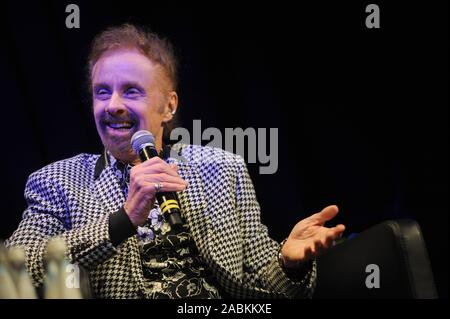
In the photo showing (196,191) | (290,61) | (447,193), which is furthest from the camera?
(447,193)

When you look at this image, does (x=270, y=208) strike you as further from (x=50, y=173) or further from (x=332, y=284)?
(x=50, y=173)

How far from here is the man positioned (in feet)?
5.05

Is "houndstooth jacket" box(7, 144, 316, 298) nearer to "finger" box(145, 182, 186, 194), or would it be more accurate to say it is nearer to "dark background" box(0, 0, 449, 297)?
"finger" box(145, 182, 186, 194)

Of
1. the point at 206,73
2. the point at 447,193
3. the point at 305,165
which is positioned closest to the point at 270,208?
the point at 305,165

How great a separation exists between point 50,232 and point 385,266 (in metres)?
0.90

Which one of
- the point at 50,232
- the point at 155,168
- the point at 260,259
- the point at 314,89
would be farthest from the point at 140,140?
the point at 314,89

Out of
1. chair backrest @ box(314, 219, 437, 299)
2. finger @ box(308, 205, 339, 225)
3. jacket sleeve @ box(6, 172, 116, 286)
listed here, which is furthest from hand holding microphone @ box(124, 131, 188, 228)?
chair backrest @ box(314, 219, 437, 299)

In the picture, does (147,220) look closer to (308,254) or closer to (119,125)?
(119,125)

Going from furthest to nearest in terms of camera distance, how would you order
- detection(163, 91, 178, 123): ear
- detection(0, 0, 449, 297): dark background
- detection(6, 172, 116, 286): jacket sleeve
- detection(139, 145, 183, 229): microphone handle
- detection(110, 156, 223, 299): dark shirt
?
detection(0, 0, 449, 297): dark background
detection(163, 91, 178, 123): ear
detection(110, 156, 223, 299): dark shirt
detection(6, 172, 116, 286): jacket sleeve
detection(139, 145, 183, 229): microphone handle

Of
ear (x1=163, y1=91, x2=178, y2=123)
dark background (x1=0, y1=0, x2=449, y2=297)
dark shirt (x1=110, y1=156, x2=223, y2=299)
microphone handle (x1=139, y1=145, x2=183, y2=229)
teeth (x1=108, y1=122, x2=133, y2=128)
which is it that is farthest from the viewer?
dark background (x1=0, y1=0, x2=449, y2=297)

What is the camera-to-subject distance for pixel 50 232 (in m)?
1.64

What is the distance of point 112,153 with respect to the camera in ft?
5.82

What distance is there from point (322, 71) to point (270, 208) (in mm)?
611

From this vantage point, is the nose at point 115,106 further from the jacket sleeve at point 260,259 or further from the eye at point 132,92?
the jacket sleeve at point 260,259
